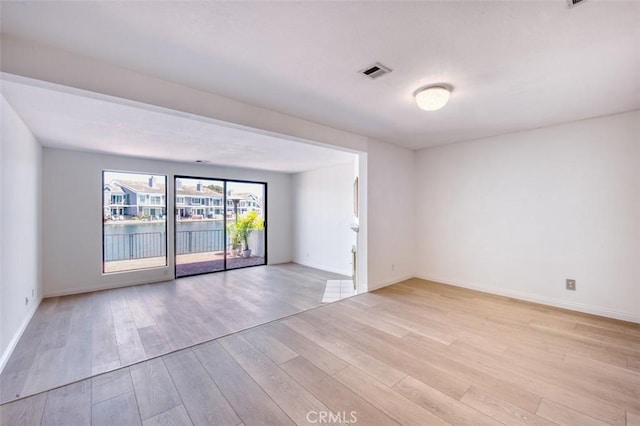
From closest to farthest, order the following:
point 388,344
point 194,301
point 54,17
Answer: point 54,17 < point 388,344 < point 194,301

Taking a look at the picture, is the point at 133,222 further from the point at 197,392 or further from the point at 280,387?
the point at 280,387

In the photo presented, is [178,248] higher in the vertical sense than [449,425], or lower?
higher

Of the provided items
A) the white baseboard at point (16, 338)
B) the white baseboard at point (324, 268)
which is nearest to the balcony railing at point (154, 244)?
the white baseboard at point (16, 338)

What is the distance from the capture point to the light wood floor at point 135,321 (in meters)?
2.26

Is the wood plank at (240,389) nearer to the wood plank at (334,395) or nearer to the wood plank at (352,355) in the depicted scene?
the wood plank at (334,395)

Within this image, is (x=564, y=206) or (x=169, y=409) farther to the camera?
(x=564, y=206)

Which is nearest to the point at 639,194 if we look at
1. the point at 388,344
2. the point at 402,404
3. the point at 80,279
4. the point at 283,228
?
the point at 388,344

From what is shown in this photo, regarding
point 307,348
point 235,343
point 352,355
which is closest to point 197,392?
point 235,343

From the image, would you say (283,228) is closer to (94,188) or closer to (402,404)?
(94,188)

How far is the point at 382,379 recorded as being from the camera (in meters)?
2.04

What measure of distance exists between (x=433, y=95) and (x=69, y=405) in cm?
370

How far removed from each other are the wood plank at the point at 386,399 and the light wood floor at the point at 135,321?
1.46 m

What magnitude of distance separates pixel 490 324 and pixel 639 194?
2.28 metres

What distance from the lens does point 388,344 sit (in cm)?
258
